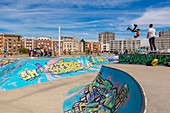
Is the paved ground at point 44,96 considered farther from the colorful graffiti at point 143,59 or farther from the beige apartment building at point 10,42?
the beige apartment building at point 10,42

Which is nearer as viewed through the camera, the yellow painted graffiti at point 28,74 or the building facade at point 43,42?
the yellow painted graffiti at point 28,74

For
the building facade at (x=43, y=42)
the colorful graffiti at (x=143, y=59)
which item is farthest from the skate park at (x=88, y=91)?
the building facade at (x=43, y=42)

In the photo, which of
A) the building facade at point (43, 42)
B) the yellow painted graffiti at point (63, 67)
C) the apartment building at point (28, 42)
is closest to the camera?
the yellow painted graffiti at point (63, 67)

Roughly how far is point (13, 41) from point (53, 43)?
39.4m

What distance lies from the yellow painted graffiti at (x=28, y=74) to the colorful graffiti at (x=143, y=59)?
929cm

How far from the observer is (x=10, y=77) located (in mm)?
16562

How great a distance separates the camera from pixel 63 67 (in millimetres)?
22234

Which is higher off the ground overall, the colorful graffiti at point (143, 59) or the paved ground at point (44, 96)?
the colorful graffiti at point (143, 59)

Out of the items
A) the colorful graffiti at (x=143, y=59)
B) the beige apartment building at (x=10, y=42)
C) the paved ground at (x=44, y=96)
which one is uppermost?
the beige apartment building at (x=10, y=42)

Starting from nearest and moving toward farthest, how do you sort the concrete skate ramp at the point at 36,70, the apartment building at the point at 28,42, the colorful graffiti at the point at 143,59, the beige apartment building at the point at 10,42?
1. the colorful graffiti at the point at 143,59
2. the concrete skate ramp at the point at 36,70
3. the beige apartment building at the point at 10,42
4. the apartment building at the point at 28,42

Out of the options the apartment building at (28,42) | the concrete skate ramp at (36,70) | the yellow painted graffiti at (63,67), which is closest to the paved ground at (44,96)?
the concrete skate ramp at (36,70)

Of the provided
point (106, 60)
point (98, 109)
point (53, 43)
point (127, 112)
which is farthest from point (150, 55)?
point (53, 43)

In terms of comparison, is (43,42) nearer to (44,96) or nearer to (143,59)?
(143,59)

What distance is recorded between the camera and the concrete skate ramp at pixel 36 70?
16491mm
